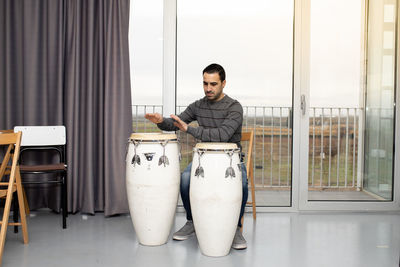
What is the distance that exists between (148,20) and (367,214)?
2.66m

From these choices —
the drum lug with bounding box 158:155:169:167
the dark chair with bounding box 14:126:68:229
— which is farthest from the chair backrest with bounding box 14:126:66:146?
the drum lug with bounding box 158:155:169:167

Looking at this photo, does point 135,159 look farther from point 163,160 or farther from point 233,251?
point 233,251

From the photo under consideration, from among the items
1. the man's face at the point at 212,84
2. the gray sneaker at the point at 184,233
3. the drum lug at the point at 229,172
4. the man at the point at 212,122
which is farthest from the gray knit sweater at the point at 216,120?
the gray sneaker at the point at 184,233

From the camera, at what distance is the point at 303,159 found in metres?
3.70

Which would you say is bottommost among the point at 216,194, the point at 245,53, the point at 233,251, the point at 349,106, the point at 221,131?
the point at 233,251

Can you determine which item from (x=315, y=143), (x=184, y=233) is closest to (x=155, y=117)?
(x=184, y=233)

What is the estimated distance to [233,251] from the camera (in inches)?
101

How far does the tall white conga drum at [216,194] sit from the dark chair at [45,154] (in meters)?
Result: 1.15

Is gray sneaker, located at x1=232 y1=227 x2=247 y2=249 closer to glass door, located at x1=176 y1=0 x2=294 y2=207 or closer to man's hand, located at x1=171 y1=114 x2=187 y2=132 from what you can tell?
man's hand, located at x1=171 y1=114 x2=187 y2=132

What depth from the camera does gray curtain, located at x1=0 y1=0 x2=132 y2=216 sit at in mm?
3379

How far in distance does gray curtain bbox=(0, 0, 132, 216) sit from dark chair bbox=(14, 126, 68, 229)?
0.39 feet

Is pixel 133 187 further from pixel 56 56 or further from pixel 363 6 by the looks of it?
pixel 363 6

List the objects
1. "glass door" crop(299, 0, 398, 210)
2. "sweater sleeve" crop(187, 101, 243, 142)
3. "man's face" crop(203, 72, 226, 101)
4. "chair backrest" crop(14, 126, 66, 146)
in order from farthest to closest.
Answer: "glass door" crop(299, 0, 398, 210), "chair backrest" crop(14, 126, 66, 146), "man's face" crop(203, 72, 226, 101), "sweater sleeve" crop(187, 101, 243, 142)

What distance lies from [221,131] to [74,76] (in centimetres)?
147
